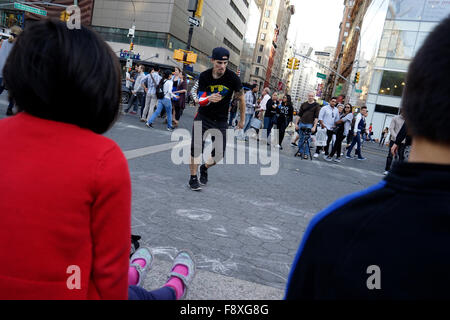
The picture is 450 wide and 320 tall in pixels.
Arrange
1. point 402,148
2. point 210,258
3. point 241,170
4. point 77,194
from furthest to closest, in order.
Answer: point 402,148 → point 241,170 → point 210,258 → point 77,194

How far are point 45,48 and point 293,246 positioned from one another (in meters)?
2.95

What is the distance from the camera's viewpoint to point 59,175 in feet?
3.65

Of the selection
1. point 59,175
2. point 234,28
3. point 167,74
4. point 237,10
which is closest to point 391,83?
point 167,74

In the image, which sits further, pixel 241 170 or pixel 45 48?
pixel 241 170

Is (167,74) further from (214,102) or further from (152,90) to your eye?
(214,102)

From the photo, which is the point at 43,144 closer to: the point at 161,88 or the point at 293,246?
the point at 293,246

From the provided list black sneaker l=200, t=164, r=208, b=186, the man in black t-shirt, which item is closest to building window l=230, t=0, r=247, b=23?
the man in black t-shirt

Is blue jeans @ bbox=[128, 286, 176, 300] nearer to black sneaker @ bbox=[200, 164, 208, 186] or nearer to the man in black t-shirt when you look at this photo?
the man in black t-shirt

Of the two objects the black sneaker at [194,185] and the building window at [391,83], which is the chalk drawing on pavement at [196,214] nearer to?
the black sneaker at [194,185]

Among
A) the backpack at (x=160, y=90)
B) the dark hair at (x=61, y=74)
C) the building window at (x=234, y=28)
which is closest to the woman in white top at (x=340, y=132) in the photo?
the backpack at (x=160, y=90)

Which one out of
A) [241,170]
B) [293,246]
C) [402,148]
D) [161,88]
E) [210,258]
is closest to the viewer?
[210,258]

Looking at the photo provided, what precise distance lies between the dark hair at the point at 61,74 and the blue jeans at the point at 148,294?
74 cm
